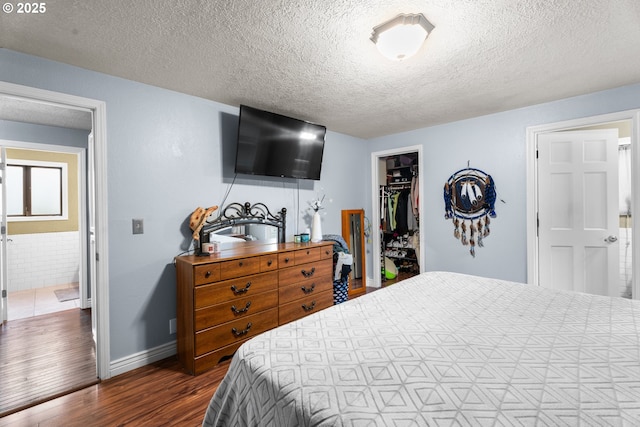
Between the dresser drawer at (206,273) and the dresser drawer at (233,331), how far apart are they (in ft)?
1.24

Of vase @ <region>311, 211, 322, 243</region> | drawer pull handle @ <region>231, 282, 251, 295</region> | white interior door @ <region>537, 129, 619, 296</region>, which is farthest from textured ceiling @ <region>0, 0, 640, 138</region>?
drawer pull handle @ <region>231, 282, 251, 295</region>

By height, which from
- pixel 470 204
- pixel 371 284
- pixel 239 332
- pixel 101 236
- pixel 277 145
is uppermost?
pixel 277 145

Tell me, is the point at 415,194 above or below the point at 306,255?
above

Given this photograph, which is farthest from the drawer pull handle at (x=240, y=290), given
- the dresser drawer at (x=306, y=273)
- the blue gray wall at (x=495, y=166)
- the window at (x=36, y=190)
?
the window at (x=36, y=190)

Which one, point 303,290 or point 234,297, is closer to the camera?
point 234,297

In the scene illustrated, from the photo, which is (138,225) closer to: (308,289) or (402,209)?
(308,289)

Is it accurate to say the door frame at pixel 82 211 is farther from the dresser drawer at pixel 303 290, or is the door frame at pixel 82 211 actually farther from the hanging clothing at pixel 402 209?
the hanging clothing at pixel 402 209

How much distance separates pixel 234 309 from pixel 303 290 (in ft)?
2.51

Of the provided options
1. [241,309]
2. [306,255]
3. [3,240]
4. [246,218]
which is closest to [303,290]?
[306,255]

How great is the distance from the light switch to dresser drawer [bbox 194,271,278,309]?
71 centimetres

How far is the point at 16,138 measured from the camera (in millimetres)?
3178

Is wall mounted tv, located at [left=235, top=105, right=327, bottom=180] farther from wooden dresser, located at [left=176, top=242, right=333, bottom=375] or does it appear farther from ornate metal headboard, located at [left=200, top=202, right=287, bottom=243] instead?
wooden dresser, located at [left=176, top=242, right=333, bottom=375]

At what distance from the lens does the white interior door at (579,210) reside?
2.79 meters

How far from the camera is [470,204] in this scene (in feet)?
11.2
